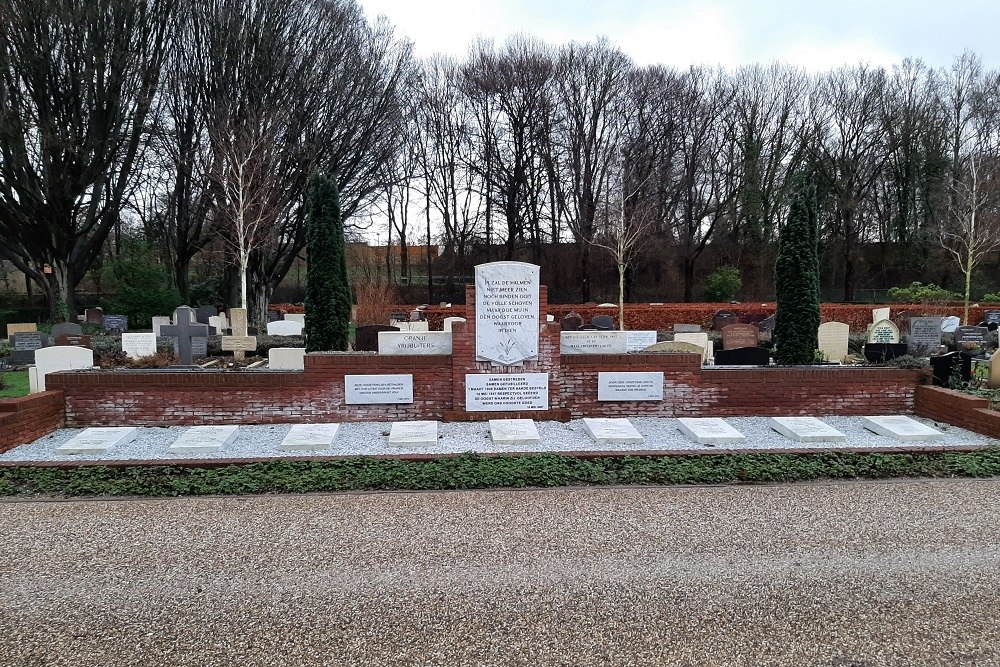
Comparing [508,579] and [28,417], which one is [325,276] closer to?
[28,417]

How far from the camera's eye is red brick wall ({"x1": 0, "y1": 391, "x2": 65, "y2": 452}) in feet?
24.6

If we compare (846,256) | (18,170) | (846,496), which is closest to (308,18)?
(18,170)

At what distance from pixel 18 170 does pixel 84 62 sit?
15.3ft

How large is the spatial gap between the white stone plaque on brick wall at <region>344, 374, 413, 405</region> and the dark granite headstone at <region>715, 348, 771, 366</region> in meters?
6.03

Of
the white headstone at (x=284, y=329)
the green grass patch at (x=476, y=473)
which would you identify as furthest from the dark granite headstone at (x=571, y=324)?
the green grass patch at (x=476, y=473)

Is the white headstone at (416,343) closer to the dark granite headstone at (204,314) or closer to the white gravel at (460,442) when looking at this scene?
the white gravel at (460,442)

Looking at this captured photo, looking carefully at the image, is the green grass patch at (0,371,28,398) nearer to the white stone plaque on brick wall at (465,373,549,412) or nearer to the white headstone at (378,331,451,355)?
the white headstone at (378,331,451,355)

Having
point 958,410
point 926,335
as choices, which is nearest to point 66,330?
point 958,410

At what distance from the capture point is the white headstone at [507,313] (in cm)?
884

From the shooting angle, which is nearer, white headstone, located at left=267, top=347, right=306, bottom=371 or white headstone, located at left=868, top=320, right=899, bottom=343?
white headstone, located at left=267, top=347, right=306, bottom=371

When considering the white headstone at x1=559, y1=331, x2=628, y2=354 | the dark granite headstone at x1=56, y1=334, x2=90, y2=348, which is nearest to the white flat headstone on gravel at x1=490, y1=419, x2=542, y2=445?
the white headstone at x1=559, y1=331, x2=628, y2=354

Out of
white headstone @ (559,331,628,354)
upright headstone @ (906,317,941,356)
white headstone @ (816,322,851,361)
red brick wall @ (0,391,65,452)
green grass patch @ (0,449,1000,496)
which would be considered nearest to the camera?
green grass patch @ (0,449,1000,496)

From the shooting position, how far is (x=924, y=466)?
21.8 ft

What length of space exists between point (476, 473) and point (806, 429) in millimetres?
4704
